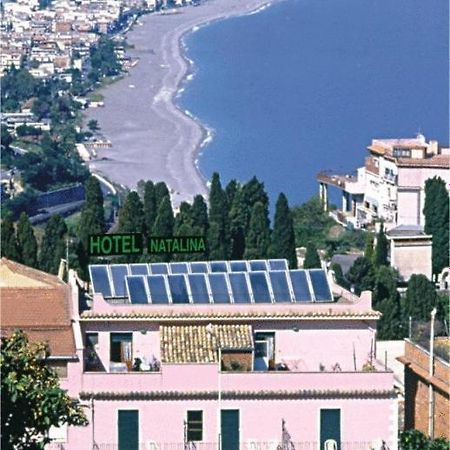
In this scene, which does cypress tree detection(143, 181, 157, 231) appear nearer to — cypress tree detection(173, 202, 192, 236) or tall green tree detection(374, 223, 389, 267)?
cypress tree detection(173, 202, 192, 236)

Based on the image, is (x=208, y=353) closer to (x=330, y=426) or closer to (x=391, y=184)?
(x=330, y=426)

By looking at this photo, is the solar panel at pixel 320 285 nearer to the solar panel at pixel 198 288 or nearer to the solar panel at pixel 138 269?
the solar panel at pixel 198 288

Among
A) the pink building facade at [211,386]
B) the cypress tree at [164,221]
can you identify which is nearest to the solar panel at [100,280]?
the pink building facade at [211,386]

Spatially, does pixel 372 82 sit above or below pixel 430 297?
above

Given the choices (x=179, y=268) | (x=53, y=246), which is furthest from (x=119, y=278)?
(x=53, y=246)

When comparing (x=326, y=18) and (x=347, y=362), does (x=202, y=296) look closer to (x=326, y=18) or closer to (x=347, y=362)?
(x=347, y=362)

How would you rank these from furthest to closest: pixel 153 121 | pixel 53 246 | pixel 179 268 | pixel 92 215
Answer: pixel 153 121, pixel 92 215, pixel 53 246, pixel 179 268

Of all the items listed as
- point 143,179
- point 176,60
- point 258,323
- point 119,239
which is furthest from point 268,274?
point 176,60
